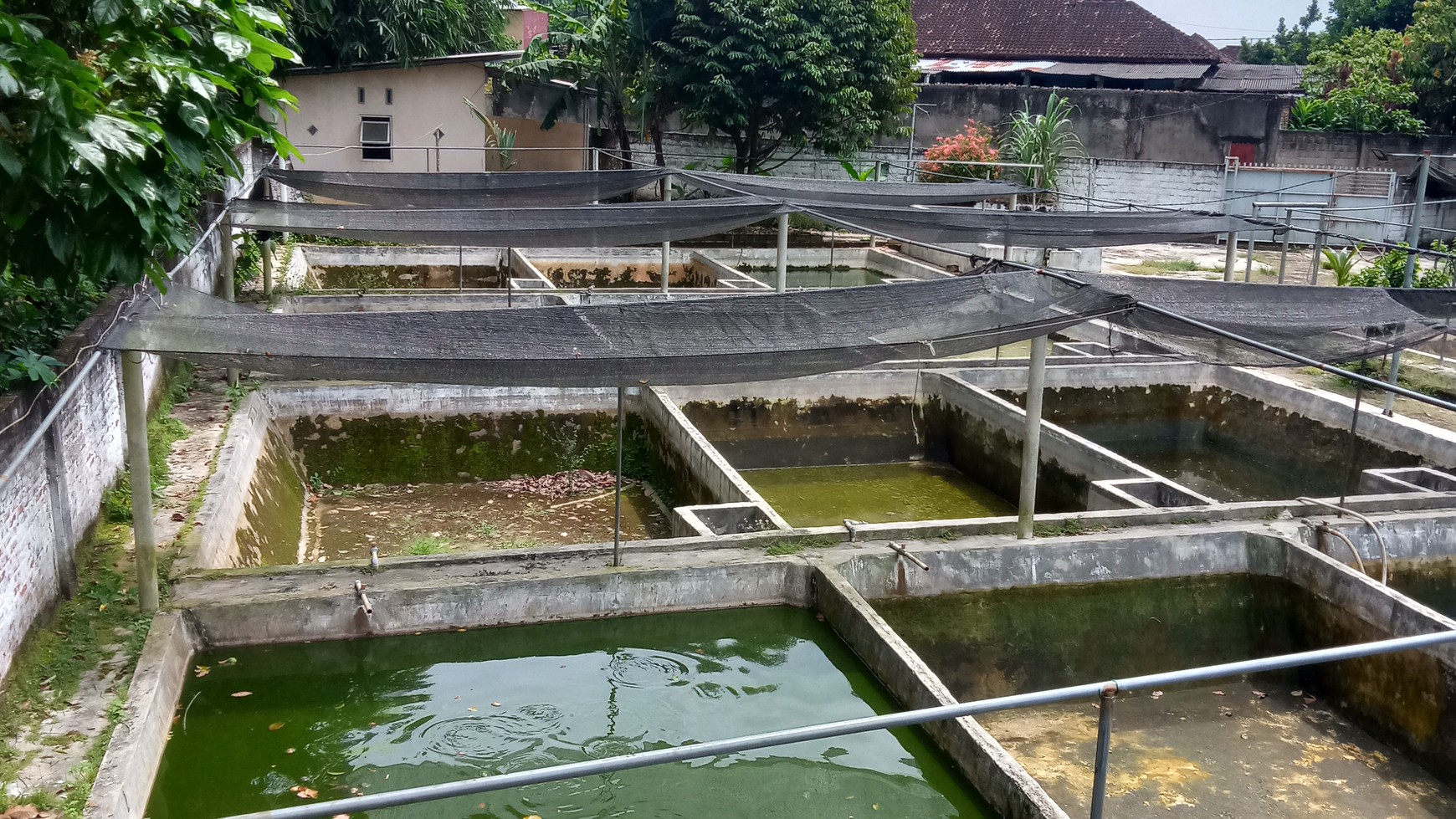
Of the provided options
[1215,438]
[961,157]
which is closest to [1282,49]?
[961,157]

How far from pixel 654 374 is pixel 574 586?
1164 mm

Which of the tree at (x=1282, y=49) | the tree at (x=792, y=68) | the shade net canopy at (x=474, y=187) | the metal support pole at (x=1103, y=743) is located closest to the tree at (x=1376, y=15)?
the tree at (x=1282, y=49)

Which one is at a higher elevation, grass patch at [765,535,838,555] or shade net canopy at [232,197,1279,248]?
shade net canopy at [232,197,1279,248]

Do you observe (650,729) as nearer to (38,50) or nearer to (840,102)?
(38,50)

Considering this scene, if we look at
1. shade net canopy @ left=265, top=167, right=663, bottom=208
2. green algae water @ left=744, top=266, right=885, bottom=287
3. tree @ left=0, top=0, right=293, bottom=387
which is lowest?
green algae water @ left=744, top=266, right=885, bottom=287

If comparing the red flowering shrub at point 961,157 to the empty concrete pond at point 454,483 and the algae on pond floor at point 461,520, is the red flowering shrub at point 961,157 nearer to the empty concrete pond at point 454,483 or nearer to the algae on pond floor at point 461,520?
the empty concrete pond at point 454,483

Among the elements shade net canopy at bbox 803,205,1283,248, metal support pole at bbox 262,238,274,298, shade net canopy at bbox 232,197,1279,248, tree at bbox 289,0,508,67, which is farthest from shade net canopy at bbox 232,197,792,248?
tree at bbox 289,0,508,67

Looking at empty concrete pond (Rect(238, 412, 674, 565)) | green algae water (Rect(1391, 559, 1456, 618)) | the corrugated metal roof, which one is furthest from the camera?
the corrugated metal roof

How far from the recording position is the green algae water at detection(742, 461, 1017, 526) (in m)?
8.37

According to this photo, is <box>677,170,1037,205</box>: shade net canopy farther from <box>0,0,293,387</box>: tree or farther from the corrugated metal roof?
the corrugated metal roof

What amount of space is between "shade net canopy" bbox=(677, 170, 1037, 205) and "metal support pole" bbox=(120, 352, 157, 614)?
7.08 metres

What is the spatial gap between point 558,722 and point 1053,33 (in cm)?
2729

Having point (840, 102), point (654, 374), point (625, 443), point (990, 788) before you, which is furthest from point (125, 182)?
point (840, 102)

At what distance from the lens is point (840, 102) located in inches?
671
